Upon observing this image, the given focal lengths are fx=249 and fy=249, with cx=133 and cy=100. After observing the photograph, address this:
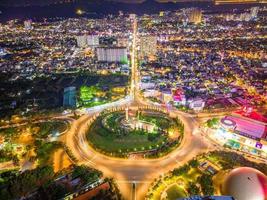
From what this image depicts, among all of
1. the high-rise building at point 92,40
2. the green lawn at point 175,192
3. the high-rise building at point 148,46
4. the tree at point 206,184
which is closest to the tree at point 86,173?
the green lawn at point 175,192

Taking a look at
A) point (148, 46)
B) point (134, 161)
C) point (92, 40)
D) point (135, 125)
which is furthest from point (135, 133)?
point (92, 40)

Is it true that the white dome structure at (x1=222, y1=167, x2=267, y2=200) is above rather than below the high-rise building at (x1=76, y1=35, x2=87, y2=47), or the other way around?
below

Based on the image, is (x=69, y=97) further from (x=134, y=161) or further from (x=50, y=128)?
(x=134, y=161)

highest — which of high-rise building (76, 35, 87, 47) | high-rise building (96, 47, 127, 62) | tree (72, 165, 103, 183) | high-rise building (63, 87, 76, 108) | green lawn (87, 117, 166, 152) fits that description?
high-rise building (76, 35, 87, 47)

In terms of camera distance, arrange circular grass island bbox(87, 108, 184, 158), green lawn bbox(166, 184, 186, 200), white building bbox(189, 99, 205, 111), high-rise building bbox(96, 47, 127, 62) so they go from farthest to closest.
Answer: high-rise building bbox(96, 47, 127, 62) → white building bbox(189, 99, 205, 111) → circular grass island bbox(87, 108, 184, 158) → green lawn bbox(166, 184, 186, 200)

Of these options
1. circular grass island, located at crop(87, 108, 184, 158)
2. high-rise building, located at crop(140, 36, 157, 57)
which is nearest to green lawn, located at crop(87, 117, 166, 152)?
circular grass island, located at crop(87, 108, 184, 158)

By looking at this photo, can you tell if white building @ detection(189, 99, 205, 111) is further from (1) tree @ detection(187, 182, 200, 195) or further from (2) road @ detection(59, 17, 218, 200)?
(1) tree @ detection(187, 182, 200, 195)

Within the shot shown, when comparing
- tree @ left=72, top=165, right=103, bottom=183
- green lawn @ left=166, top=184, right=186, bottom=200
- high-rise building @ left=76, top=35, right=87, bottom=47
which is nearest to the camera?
green lawn @ left=166, top=184, right=186, bottom=200

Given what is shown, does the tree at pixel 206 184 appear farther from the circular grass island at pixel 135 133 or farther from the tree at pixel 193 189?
the circular grass island at pixel 135 133

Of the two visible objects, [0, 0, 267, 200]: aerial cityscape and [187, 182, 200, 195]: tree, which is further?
[0, 0, 267, 200]: aerial cityscape
